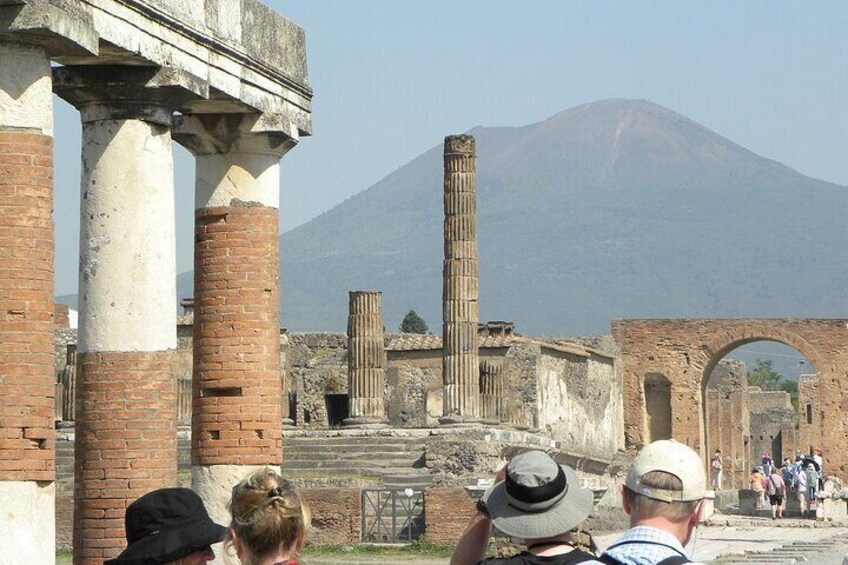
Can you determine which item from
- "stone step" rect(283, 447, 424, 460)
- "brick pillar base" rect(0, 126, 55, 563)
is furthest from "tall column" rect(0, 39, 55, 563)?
"stone step" rect(283, 447, 424, 460)

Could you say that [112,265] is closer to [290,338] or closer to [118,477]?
[118,477]

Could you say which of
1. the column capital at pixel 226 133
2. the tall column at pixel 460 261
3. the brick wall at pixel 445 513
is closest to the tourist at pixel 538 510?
the column capital at pixel 226 133

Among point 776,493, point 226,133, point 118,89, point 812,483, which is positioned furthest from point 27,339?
point 812,483

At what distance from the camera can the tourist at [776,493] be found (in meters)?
37.1

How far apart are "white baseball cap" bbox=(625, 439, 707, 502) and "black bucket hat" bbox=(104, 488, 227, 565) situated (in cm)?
121

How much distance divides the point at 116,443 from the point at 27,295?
167 centimetres

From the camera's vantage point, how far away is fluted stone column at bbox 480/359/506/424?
34.8m

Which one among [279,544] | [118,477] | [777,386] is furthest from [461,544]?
[777,386]

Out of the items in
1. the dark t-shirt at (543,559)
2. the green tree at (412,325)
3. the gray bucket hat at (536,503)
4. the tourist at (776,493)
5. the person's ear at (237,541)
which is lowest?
the tourist at (776,493)

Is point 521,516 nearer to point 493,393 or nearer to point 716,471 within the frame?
point 493,393

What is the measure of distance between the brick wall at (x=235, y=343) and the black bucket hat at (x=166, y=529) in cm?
713

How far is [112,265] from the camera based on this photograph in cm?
1202

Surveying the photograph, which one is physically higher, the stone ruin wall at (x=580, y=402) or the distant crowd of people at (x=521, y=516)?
the stone ruin wall at (x=580, y=402)

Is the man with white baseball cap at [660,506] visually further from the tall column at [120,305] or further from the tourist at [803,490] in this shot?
the tourist at [803,490]
